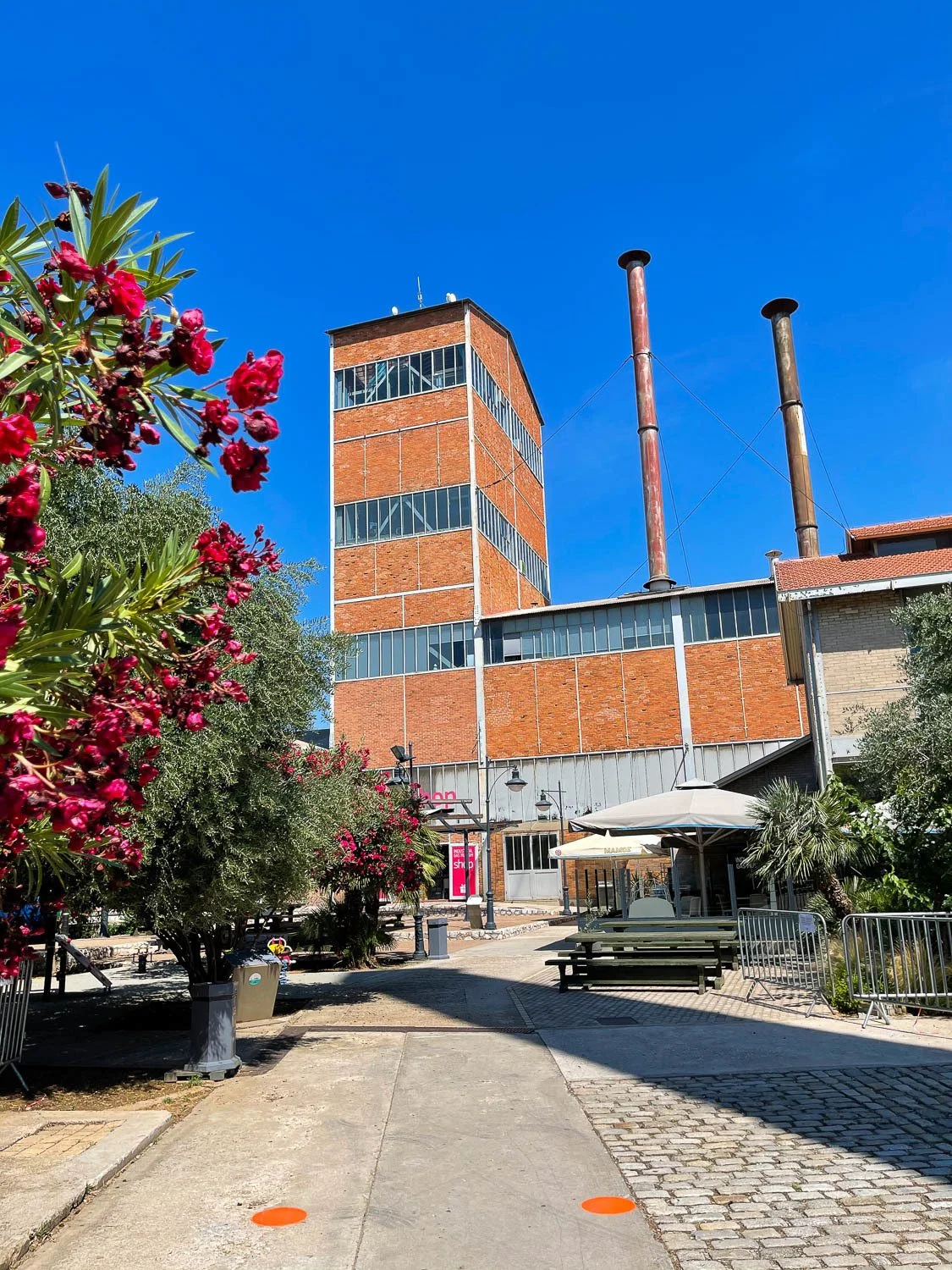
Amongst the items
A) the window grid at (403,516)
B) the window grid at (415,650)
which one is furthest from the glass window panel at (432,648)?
the window grid at (403,516)

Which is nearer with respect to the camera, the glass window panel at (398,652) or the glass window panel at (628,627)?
the glass window panel at (628,627)

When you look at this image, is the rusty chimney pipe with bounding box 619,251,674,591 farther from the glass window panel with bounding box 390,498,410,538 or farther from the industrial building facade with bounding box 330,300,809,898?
the glass window panel with bounding box 390,498,410,538

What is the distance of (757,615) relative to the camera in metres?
37.9

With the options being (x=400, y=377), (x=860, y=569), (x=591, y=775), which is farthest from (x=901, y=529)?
(x=400, y=377)

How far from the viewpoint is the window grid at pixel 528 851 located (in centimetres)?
3947

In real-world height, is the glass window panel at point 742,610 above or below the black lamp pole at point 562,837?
above

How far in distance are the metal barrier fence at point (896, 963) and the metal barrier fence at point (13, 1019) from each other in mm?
7876

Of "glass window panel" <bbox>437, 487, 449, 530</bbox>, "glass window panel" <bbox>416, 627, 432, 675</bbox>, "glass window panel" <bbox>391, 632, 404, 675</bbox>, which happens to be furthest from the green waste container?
"glass window panel" <bbox>437, 487, 449, 530</bbox>

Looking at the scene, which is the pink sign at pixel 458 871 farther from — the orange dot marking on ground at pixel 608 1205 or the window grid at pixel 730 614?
the orange dot marking on ground at pixel 608 1205

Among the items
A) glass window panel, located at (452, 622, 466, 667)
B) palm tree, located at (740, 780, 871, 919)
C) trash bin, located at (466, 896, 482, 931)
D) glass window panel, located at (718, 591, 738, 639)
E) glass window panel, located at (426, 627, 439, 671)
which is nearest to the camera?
palm tree, located at (740, 780, 871, 919)

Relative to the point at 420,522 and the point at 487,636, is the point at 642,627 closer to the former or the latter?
the point at 487,636

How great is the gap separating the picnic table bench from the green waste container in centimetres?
365

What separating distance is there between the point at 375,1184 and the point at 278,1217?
0.63 meters

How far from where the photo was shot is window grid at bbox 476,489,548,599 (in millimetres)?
44156
